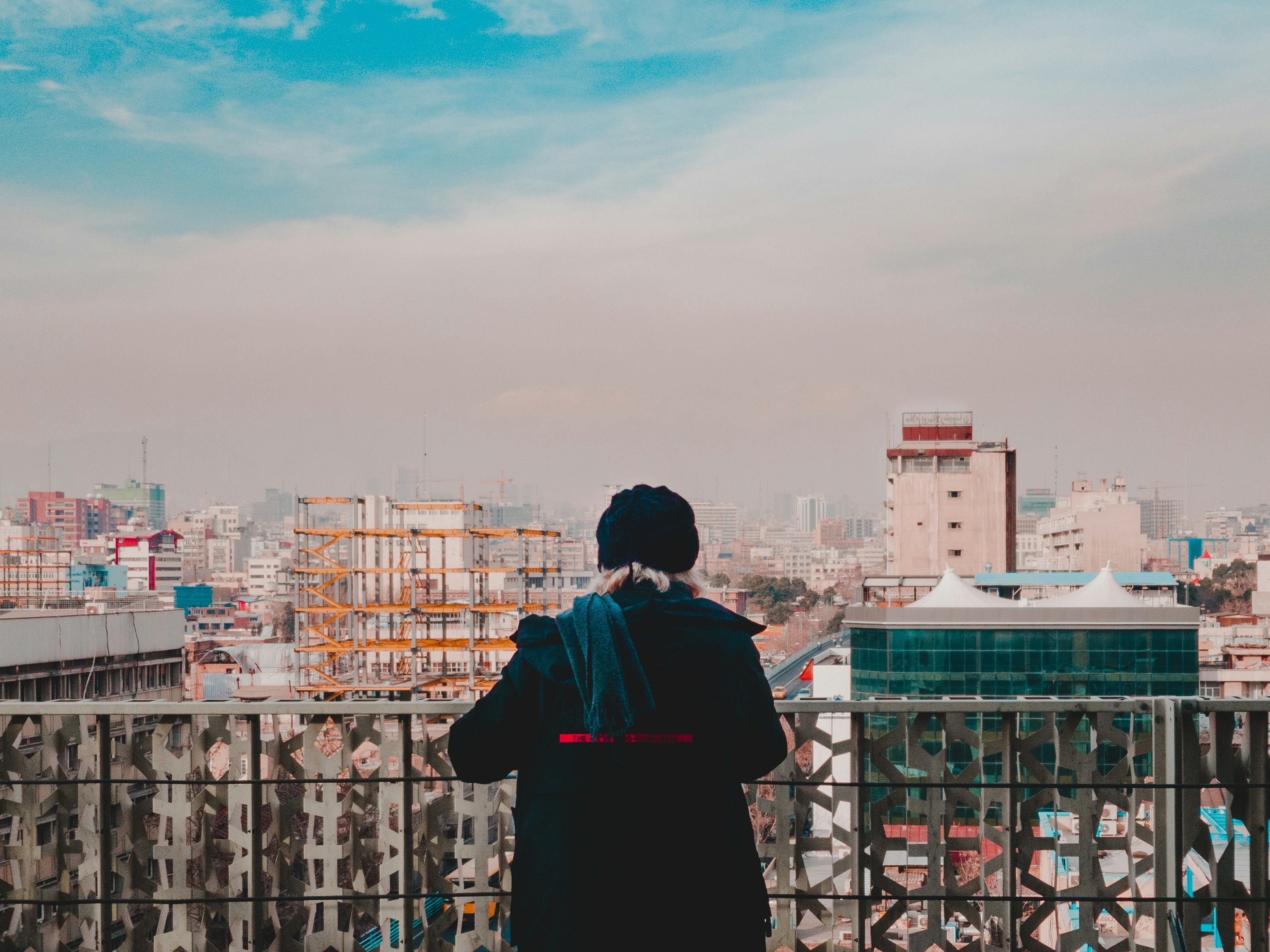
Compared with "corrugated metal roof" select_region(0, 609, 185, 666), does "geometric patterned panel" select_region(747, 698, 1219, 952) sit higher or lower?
higher

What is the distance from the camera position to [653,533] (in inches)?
62.1

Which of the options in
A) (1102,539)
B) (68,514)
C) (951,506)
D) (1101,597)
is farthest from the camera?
(68,514)

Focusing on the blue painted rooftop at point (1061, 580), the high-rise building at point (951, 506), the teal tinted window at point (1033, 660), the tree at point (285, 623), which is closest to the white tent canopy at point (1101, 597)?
the teal tinted window at point (1033, 660)

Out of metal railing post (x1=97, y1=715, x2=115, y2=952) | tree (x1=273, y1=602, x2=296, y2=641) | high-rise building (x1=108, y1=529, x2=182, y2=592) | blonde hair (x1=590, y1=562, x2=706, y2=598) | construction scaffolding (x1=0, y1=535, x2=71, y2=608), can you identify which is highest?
blonde hair (x1=590, y1=562, x2=706, y2=598)

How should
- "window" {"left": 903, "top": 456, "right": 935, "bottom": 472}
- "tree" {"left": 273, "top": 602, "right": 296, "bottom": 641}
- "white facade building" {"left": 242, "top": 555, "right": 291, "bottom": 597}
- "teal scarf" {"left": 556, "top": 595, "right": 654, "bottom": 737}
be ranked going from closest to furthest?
1. "teal scarf" {"left": 556, "top": 595, "right": 654, "bottom": 737}
2. "window" {"left": 903, "top": 456, "right": 935, "bottom": 472}
3. "tree" {"left": 273, "top": 602, "right": 296, "bottom": 641}
4. "white facade building" {"left": 242, "top": 555, "right": 291, "bottom": 597}

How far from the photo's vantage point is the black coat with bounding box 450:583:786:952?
149 centimetres

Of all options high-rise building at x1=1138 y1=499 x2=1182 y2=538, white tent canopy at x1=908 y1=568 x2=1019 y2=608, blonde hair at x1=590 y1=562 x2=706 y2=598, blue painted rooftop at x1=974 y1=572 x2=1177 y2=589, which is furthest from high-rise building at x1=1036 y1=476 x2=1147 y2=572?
blonde hair at x1=590 y1=562 x2=706 y2=598

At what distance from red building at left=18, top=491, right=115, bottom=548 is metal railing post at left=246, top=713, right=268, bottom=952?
108511 millimetres

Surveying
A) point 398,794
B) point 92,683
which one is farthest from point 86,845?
point 92,683

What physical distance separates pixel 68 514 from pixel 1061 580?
98.7 meters

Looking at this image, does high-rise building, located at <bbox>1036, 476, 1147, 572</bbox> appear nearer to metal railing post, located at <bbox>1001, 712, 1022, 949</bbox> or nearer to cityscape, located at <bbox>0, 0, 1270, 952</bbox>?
cityscape, located at <bbox>0, 0, 1270, 952</bbox>

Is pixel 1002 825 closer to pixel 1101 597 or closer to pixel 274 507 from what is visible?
pixel 1101 597

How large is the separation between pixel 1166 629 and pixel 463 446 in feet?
368

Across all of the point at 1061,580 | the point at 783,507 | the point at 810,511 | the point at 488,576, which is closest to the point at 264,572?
the point at 488,576
